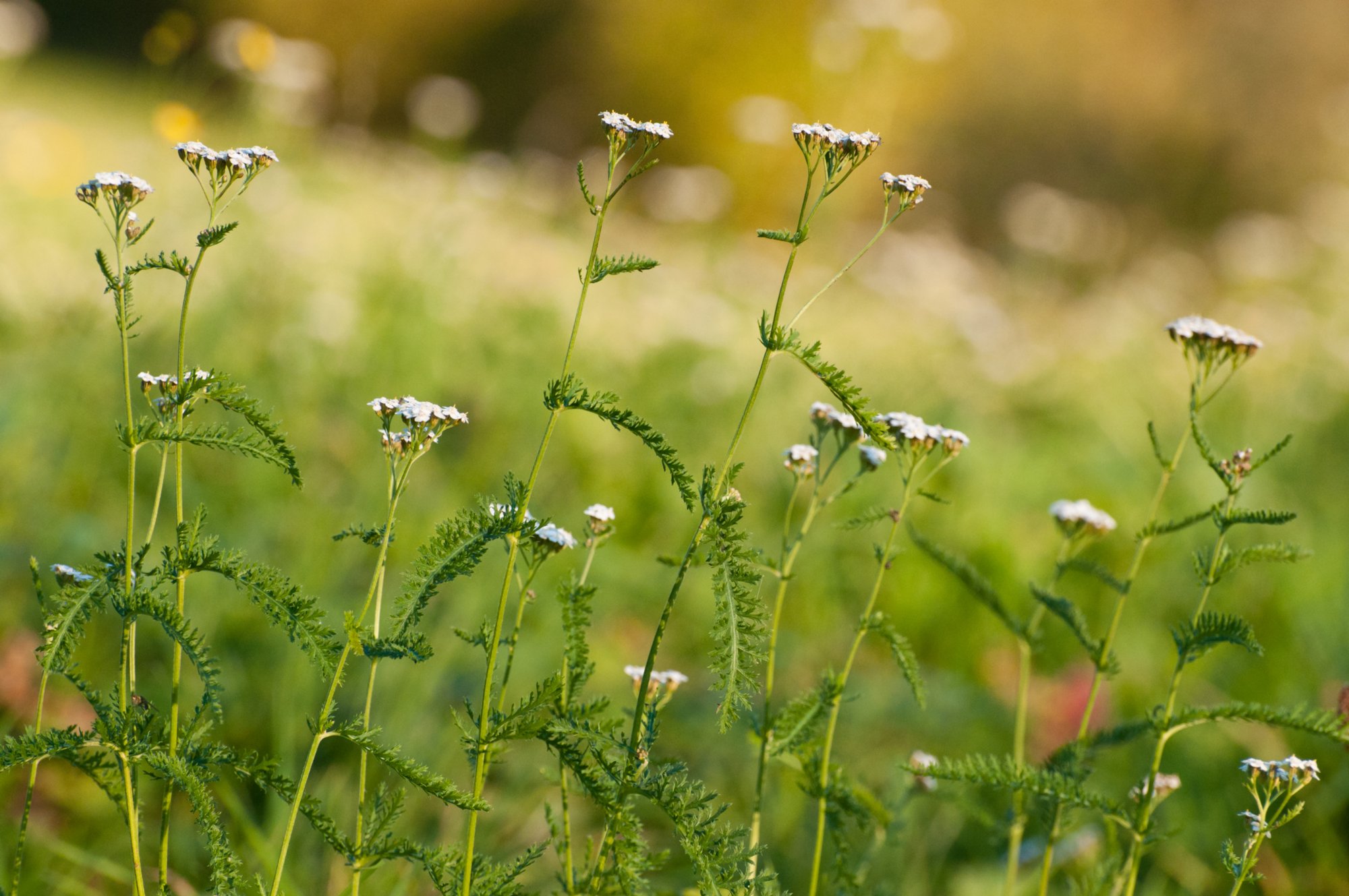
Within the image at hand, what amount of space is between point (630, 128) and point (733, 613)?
1.55 feet

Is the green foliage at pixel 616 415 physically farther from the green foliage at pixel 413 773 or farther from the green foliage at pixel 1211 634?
the green foliage at pixel 1211 634

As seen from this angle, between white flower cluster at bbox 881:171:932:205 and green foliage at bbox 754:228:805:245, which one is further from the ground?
white flower cluster at bbox 881:171:932:205

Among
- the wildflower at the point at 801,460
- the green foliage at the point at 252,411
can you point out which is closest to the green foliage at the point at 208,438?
the green foliage at the point at 252,411

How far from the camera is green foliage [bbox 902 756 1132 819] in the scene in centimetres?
117

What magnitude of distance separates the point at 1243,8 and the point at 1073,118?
1.96 metres

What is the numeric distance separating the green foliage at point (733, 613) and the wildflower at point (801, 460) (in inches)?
7.3

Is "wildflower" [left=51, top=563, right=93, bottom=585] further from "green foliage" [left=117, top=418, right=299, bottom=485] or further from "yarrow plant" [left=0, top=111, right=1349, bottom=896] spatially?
"green foliage" [left=117, top=418, right=299, bottom=485]

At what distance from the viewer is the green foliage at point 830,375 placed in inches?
41.7

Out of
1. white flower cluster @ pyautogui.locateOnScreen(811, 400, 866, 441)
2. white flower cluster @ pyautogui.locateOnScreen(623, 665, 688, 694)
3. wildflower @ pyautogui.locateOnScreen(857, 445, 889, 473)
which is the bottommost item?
white flower cluster @ pyautogui.locateOnScreen(623, 665, 688, 694)

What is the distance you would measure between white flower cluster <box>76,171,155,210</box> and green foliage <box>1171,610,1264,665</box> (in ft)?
3.77

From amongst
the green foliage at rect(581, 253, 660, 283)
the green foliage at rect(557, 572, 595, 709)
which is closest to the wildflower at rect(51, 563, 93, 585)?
the green foliage at rect(557, 572, 595, 709)

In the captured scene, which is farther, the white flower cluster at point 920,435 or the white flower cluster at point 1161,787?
the white flower cluster at point 1161,787

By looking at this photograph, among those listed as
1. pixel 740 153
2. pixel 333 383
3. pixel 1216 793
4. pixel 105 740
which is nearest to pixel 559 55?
pixel 740 153

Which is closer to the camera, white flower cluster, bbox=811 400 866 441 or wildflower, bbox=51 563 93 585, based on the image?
wildflower, bbox=51 563 93 585
